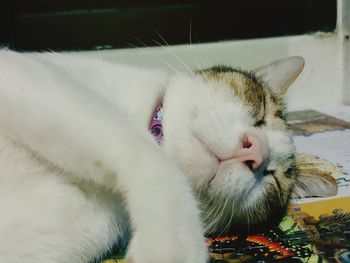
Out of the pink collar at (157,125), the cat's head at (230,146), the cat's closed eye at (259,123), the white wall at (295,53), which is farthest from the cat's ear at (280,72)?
the white wall at (295,53)

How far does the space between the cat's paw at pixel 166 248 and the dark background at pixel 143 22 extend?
4.71ft

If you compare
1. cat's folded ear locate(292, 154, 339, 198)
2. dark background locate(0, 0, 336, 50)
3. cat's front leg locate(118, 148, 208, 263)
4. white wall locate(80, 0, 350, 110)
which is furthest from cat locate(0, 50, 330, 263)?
dark background locate(0, 0, 336, 50)

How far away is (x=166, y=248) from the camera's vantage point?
0.88m

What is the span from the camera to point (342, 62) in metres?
2.32

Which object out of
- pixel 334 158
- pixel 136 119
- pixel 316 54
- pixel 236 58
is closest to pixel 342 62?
pixel 316 54

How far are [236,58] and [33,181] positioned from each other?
1.37 m

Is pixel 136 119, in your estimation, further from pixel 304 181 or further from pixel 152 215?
pixel 304 181

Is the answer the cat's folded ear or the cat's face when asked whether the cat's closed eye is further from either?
the cat's folded ear

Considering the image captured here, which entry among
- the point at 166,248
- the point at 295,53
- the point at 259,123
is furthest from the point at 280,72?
the point at 166,248

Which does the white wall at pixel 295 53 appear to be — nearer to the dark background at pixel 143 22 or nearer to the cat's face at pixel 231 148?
the dark background at pixel 143 22

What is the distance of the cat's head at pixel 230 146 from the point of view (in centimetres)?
113

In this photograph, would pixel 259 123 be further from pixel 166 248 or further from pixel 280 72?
pixel 166 248

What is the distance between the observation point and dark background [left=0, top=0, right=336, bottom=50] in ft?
7.50

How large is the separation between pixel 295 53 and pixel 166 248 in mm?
1610
